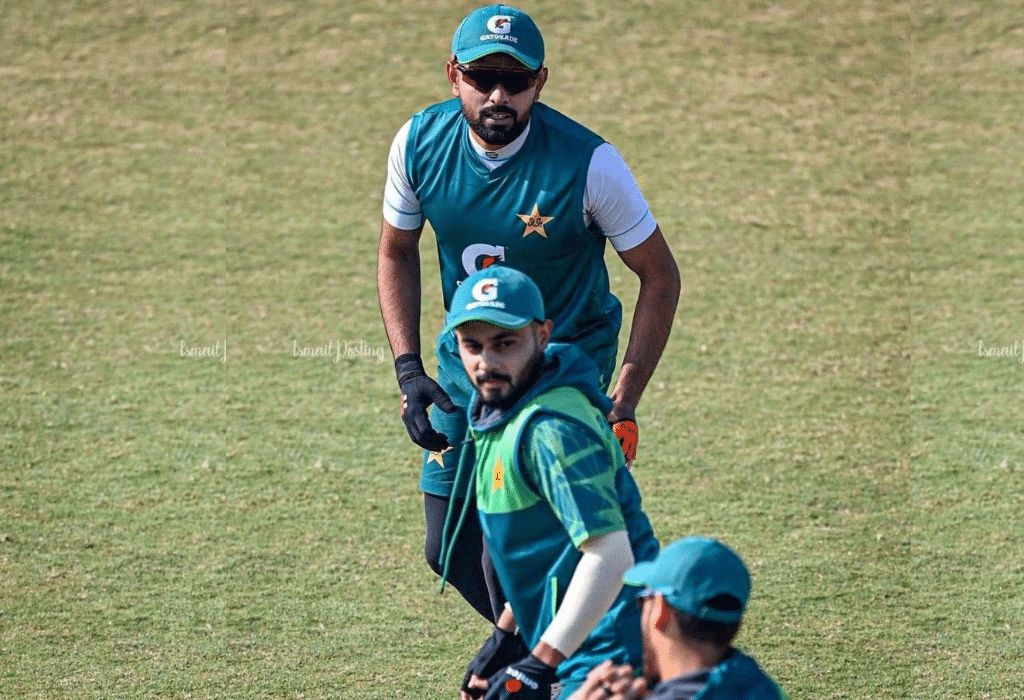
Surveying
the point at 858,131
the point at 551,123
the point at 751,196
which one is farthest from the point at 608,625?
the point at 858,131

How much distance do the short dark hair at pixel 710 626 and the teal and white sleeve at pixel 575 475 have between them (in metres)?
0.44

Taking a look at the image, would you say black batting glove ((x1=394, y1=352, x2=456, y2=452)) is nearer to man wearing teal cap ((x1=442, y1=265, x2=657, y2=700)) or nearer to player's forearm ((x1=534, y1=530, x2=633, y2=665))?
man wearing teal cap ((x1=442, y1=265, x2=657, y2=700))

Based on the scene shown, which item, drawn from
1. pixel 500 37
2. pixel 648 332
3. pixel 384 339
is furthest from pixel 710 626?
pixel 384 339

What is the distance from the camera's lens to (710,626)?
286 cm

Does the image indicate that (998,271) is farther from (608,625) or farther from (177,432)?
(608,625)

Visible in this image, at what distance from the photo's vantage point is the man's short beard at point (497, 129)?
458 cm

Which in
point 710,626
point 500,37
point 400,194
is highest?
point 500,37

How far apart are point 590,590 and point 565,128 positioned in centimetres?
194

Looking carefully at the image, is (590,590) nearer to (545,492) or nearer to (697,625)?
(545,492)

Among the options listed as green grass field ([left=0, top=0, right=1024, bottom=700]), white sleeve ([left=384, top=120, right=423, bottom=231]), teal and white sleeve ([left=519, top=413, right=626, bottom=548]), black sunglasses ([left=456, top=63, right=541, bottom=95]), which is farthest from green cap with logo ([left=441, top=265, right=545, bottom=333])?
green grass field ([left=0, top=0, right=1024, bottom=700])

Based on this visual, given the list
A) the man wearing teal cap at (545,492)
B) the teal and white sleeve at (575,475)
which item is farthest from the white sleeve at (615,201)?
the teal and white sleeve at (575,475)

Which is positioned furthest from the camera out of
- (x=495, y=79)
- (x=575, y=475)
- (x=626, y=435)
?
(x=495, y=79)

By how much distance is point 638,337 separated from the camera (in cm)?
466

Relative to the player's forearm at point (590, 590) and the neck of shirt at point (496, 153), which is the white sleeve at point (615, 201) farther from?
the player's forearm at point (590, 590)
